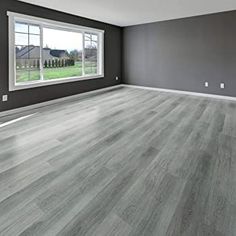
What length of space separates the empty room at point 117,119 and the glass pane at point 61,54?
0.04 meters

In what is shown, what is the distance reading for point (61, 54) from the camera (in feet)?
19.3

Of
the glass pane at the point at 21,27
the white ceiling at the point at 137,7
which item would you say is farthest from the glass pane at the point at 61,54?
the white ceiling at the point at 137,7

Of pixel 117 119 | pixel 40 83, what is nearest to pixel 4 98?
pixel 40 83

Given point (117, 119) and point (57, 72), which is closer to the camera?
point (117, 119)

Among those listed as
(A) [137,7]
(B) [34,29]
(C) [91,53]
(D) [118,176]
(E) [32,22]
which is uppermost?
(A) [137,7]

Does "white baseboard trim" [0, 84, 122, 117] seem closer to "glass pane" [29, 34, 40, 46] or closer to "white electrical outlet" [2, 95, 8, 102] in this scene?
"white electrical outlet" [2, 95, 8, 102]

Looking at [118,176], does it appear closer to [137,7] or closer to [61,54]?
[137,7]

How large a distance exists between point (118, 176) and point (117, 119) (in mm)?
2060

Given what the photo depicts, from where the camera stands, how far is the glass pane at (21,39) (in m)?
4.59

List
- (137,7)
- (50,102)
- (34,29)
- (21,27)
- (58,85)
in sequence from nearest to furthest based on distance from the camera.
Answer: (21,27), (34,29), (137,7), (50,102), (58,85)

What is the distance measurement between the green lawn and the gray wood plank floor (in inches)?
46.9

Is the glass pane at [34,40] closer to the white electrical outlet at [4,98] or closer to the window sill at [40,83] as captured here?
the window sill at [40,83]

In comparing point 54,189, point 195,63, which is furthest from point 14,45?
point 195,63

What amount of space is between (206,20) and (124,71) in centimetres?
330
